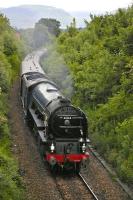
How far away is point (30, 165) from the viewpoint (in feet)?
72.2

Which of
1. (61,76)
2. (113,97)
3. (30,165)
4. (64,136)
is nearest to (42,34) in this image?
(61,76)

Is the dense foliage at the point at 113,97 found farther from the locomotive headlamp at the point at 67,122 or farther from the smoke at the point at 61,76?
the locomotive headlamp at the point at 67,122

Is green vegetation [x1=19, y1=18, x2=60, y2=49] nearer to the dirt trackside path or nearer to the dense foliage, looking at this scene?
the dense foliage

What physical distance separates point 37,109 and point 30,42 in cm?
8303

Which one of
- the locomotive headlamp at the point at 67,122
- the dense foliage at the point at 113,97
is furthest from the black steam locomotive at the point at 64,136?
the dense foliage at the point at 113,97

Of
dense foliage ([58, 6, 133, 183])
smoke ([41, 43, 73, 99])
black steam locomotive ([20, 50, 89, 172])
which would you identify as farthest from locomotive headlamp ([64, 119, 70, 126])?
smoke ([41, 43, 73, 99])

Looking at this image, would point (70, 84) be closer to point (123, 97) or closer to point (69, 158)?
point (123, 97)

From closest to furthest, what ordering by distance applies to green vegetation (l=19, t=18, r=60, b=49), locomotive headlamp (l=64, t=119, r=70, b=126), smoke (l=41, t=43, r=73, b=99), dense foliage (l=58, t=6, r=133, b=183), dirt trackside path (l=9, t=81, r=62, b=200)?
dirt trackside path (l=9, t=81, r=62, b=200) < locomotive headlamp (l=64, t=119, r=70, b=126) < dense foliage (l=58, t=6, r=133, b=183) < smoke (l=41, t=43, r=73, b=99) < green vegetation (l=19, t=18, r=60, b=49)

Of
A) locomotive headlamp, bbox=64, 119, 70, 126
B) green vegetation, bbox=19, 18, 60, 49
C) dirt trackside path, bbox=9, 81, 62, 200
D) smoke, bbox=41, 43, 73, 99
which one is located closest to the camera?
dirt trackside path, bbox=9, 81, 62, 200

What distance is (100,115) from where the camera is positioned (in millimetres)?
26453

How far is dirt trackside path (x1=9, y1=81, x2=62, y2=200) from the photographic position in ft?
61.1

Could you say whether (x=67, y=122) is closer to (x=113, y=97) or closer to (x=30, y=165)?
(x=30, y=165)

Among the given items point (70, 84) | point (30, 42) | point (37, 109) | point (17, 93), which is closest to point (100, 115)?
point (37, 109)

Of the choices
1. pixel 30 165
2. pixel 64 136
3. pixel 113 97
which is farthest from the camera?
pixel 113 97
